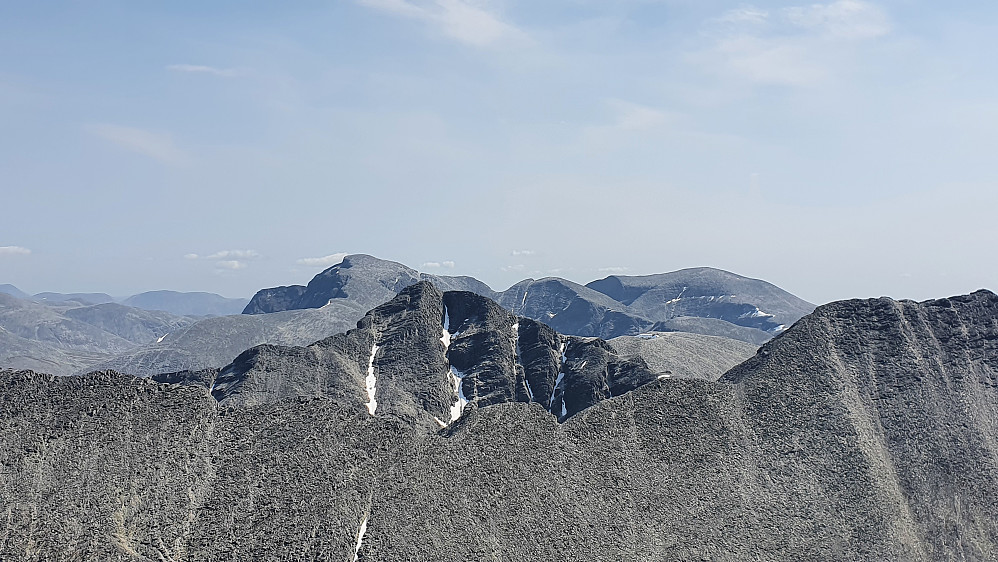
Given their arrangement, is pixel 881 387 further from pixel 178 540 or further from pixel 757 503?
pixel 178 540

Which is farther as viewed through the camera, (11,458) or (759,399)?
(759,399)

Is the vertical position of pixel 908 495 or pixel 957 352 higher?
pixel 957 352

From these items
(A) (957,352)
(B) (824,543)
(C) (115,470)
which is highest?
(A) (957,352)

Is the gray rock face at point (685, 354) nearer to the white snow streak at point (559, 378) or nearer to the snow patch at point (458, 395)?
the white snow streak at point (559, 378)

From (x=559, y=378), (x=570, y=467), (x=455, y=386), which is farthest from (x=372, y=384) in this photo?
(x=570, y=467)

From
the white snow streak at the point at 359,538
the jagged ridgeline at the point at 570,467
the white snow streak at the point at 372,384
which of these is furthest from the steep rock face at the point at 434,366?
the white snow streak at the point at 359,538

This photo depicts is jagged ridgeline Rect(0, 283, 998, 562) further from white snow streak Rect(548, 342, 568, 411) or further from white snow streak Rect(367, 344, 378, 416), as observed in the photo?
white snow streak Rect(548, 342, 568, 411)

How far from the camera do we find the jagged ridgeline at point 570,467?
224 feet

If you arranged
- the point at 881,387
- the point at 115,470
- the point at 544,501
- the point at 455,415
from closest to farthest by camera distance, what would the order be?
1. the point at 115,470
2. the point at 544,501
3. the point at 881,387
4. the point at 455,415

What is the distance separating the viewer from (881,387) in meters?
96.5

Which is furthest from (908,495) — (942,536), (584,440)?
(584,440)

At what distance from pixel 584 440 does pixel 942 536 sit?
35819 mm

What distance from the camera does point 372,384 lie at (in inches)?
4801

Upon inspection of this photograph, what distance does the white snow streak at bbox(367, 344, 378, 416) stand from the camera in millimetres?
115350
